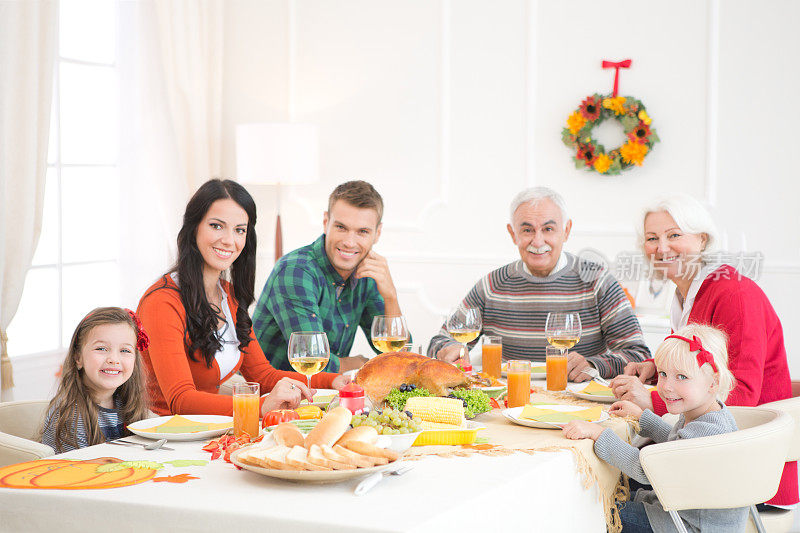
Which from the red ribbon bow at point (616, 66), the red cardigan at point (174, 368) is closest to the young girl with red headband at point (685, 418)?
the red cardigan at point (174, 368)

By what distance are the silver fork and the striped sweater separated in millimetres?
260

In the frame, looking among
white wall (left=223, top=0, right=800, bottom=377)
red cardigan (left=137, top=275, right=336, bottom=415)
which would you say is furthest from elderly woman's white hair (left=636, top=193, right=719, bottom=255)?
white wall (left=223, top=0, right=800, bottom=377)

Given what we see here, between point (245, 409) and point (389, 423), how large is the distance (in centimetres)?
35

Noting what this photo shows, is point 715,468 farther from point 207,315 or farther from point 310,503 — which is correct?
point 207,315

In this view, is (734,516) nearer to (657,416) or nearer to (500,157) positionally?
(657,416)

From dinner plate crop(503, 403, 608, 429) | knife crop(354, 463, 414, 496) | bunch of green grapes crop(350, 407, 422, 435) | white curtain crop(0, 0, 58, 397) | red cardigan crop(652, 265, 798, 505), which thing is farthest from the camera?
white curtain crop(0, 0, 58, 397)

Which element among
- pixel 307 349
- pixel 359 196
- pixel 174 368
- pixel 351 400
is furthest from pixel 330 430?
pixel 359 196

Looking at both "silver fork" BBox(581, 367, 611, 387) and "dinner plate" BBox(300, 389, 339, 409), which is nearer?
"dinner plate" BBox(300, 389, 339, 409)

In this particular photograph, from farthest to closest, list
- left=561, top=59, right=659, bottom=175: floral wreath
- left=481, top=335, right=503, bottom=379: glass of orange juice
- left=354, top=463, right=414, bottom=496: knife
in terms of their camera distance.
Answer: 1. left=561, top=59, right=659, bottom=175: floral wreath
2. left=481, top=335, right=503, bottom=379: glass of orange juice
3. left=354, top=463, right=414, bottom=496: knife

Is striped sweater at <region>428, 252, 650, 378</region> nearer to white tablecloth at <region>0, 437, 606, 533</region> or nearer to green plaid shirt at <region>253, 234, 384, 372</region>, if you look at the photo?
green plaid shirt at <region>253, 234, 384, 372</region>

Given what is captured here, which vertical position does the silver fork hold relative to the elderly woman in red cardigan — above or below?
below

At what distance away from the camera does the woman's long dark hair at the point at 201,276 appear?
2.41 metres

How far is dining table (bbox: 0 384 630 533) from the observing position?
1.33 meters

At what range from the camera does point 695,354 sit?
2.00 m
